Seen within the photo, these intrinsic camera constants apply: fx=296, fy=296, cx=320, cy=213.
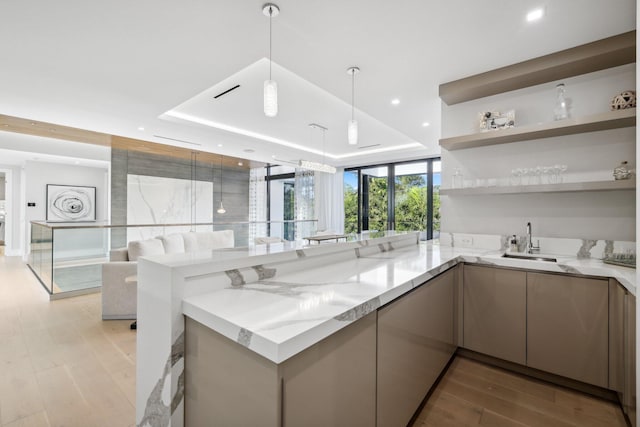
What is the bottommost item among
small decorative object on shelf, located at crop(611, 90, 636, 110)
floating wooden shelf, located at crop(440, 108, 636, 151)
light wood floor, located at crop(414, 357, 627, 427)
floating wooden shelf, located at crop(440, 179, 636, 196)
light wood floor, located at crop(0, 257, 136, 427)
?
light wood floor, located at crop(414, 357, 627, 427)

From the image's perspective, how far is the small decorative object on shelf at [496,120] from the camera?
2598 millimetres

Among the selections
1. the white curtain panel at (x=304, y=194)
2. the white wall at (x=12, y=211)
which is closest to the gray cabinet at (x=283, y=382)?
the white curtain panel at (x=304, y=194)

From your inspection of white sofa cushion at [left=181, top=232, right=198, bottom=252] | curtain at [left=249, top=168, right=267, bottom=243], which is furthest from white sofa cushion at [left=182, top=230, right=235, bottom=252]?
curtain at [left=249, top=168, right=267, bottom=243]

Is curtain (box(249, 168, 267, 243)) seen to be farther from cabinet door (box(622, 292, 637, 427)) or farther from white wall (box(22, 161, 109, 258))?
cabinet door (box(622, 292, 637, 427))

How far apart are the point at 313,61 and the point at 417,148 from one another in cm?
394

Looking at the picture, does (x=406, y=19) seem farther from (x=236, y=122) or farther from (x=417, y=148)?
(x=417, y=148)

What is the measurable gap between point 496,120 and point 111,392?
11.9 feet

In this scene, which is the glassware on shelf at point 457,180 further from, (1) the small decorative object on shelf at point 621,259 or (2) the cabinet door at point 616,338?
(2) the cabinet door at point 616,338

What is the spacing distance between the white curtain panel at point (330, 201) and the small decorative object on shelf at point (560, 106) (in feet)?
18.5

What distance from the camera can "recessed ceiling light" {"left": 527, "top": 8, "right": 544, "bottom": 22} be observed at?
5.97ft

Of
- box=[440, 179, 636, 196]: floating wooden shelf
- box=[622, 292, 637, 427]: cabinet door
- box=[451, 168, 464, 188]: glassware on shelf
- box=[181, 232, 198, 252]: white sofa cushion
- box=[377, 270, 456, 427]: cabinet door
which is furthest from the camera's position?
box=[181, 232, 198, 252]: white sofa cushion

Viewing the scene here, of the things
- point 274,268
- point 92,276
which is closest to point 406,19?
point 274,268

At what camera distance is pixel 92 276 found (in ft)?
14.5

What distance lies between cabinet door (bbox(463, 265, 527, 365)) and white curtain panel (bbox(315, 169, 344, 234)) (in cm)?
555
